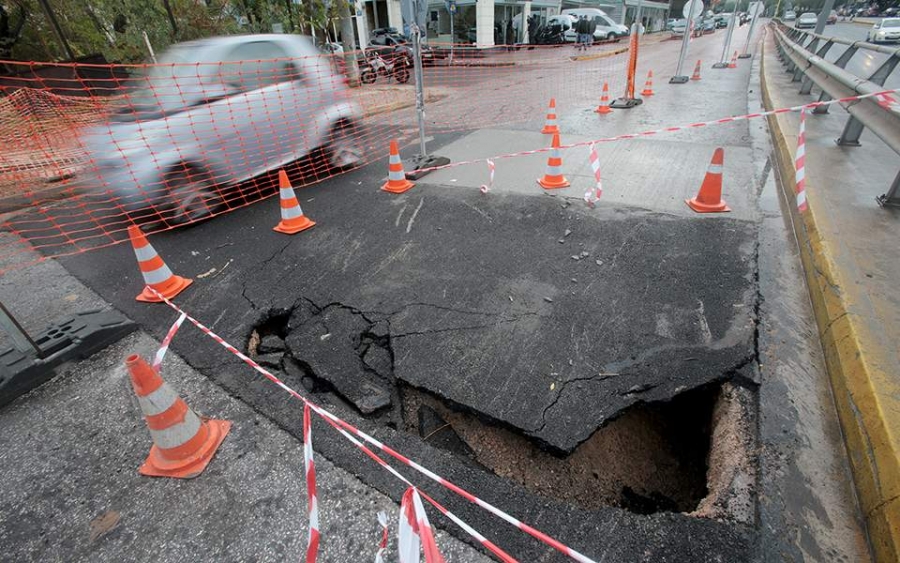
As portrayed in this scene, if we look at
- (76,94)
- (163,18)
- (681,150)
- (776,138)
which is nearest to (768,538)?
(681,150)

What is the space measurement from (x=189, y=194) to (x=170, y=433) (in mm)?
3858

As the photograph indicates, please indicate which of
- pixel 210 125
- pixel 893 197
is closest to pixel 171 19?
pixel 210 125

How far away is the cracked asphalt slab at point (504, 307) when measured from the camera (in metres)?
2.04

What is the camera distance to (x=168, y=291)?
3748mm

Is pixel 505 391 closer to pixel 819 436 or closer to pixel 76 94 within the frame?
pixel 819 436

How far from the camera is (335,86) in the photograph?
21.3 feet

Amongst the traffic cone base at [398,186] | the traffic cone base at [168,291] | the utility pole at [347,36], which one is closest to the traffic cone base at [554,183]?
the traffic cone base at [398,186]

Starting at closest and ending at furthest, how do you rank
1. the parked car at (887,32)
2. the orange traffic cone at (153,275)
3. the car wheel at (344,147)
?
the orange traffic cone at (153,275) → the car wheel at (344,147) → the parked car at (887,32)

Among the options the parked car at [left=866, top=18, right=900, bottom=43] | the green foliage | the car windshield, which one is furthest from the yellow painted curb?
the parked car at [left=866, top=18, right=900, bottom=43]

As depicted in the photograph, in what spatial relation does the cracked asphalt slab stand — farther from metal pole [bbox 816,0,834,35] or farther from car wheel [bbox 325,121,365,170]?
metal pole [bbox 816,0,834,35]

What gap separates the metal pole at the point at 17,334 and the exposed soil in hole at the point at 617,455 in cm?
263

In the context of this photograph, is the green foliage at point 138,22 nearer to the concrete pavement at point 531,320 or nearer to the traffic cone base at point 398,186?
the traffic cone base at point 398,186

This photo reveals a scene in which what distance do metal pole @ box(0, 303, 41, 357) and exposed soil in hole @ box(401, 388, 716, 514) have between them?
8.63 feet

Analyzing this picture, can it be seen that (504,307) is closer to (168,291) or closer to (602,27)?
(168,291)
